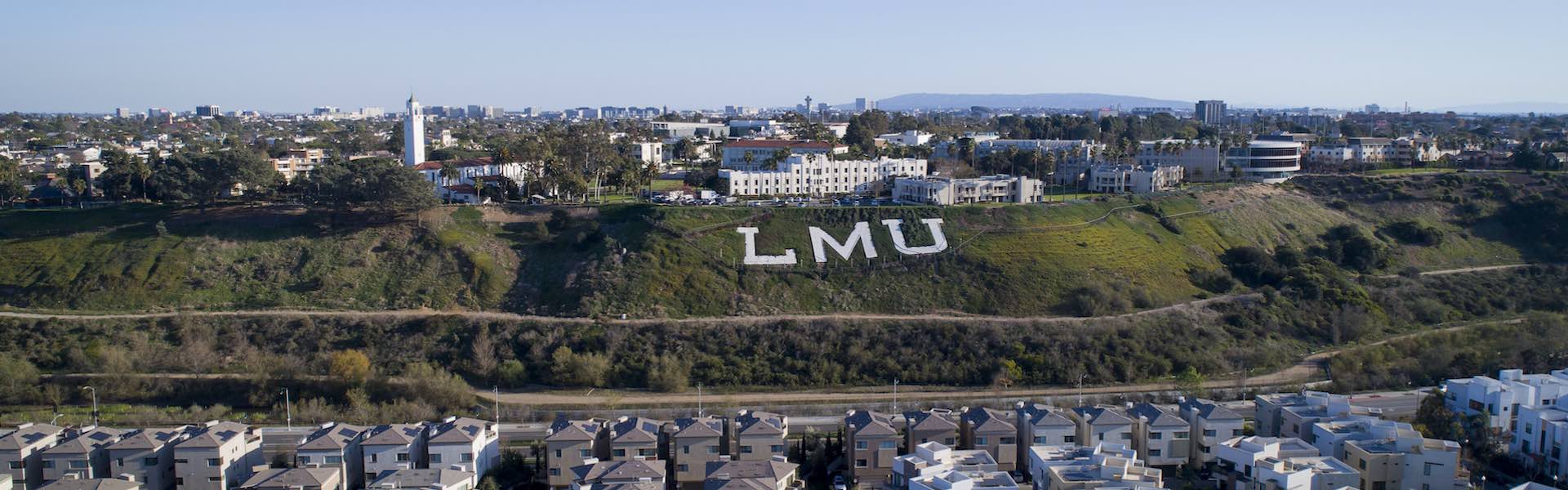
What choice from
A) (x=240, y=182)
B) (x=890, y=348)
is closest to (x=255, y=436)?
(x=890, y=348)

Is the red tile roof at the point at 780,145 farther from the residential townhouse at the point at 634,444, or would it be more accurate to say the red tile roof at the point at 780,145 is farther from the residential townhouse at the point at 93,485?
the residential townhouse at the point at 93,485

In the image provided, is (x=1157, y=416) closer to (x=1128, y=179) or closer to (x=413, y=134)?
(x=1128, y=179)

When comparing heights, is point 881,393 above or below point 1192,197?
below

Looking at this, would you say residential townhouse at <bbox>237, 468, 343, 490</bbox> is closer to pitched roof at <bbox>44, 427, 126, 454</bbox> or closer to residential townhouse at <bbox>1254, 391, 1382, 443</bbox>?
pitched roof at <bbox>44, 427, 126, 454</bbox>

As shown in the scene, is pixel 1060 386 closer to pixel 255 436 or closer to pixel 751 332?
pixel 751 332

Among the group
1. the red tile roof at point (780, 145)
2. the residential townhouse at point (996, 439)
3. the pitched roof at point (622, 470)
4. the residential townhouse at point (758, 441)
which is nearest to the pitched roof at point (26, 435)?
the pitched roof at point (622, 470)

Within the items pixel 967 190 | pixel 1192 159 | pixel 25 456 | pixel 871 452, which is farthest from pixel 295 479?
pixel 1192 159
